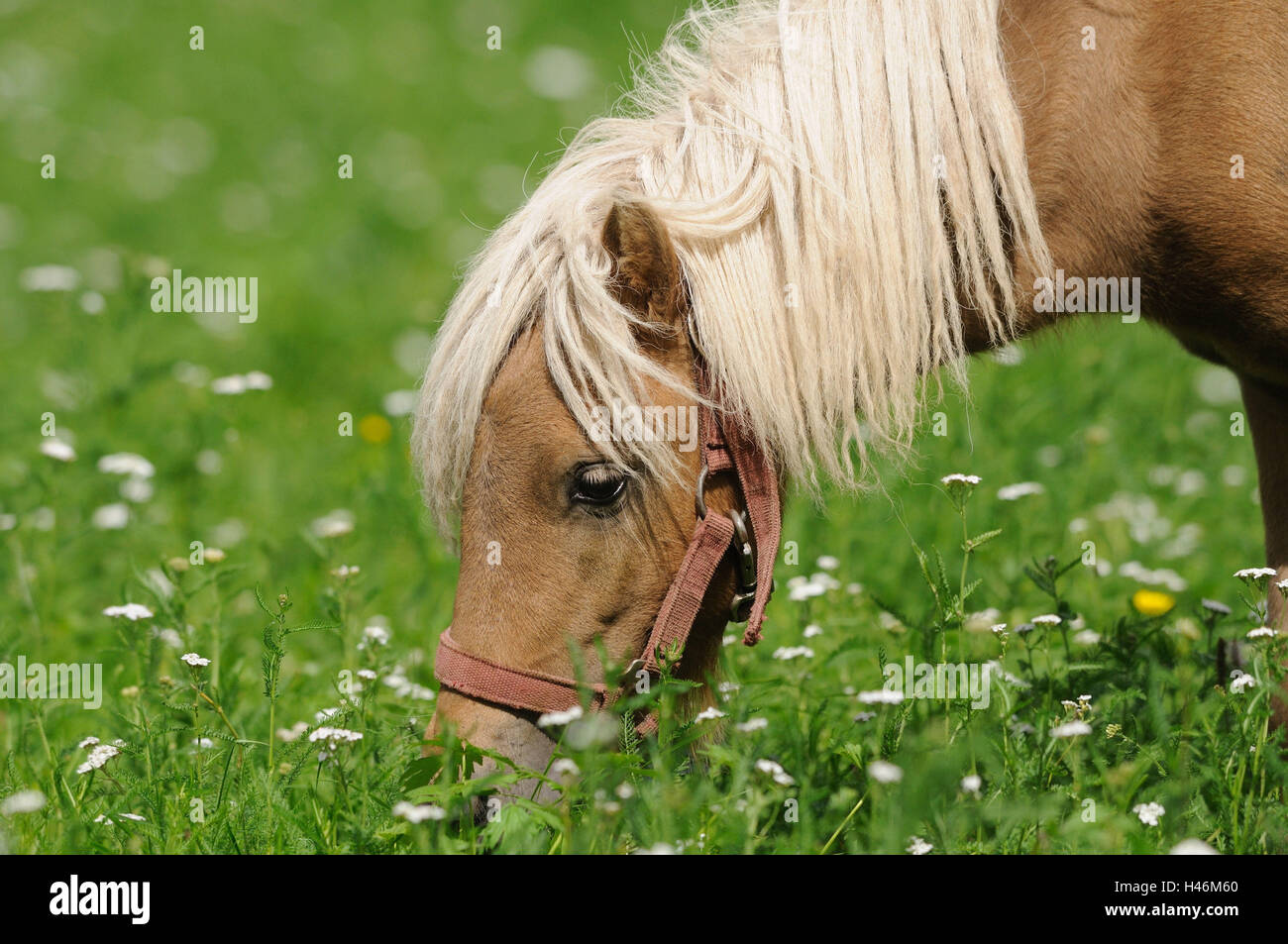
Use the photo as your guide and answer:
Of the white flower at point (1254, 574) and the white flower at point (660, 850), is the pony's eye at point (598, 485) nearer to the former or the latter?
the white flower at point (660, 850)

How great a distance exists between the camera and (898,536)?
5227 mm

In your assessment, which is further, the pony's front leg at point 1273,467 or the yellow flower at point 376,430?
the yellow flower at point 376,430

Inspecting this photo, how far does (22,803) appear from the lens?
297cm

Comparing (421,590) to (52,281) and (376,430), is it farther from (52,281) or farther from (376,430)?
(52,281)

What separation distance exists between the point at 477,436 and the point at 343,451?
3404mm

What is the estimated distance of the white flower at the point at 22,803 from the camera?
117 inches

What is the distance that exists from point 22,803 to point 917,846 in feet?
6.49

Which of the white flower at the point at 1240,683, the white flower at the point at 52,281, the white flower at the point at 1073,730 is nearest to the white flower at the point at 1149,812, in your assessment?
the white flower at the point at 1073,730

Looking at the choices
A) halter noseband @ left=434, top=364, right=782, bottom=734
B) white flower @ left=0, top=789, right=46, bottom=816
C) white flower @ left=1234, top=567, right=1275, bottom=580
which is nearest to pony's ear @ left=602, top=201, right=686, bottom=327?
halter noseband @ left=434, top=364, right=782, bottom=734

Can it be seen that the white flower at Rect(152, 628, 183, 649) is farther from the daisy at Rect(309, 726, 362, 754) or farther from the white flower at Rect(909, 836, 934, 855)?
the white flower at Rect(909, 836, 934, 855)

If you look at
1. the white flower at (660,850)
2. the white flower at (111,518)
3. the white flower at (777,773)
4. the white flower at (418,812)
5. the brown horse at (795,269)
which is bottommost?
the white flower at (660,850)

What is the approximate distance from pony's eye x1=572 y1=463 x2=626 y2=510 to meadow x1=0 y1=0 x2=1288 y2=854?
0.48 meters

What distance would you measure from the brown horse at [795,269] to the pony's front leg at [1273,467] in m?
0.42
